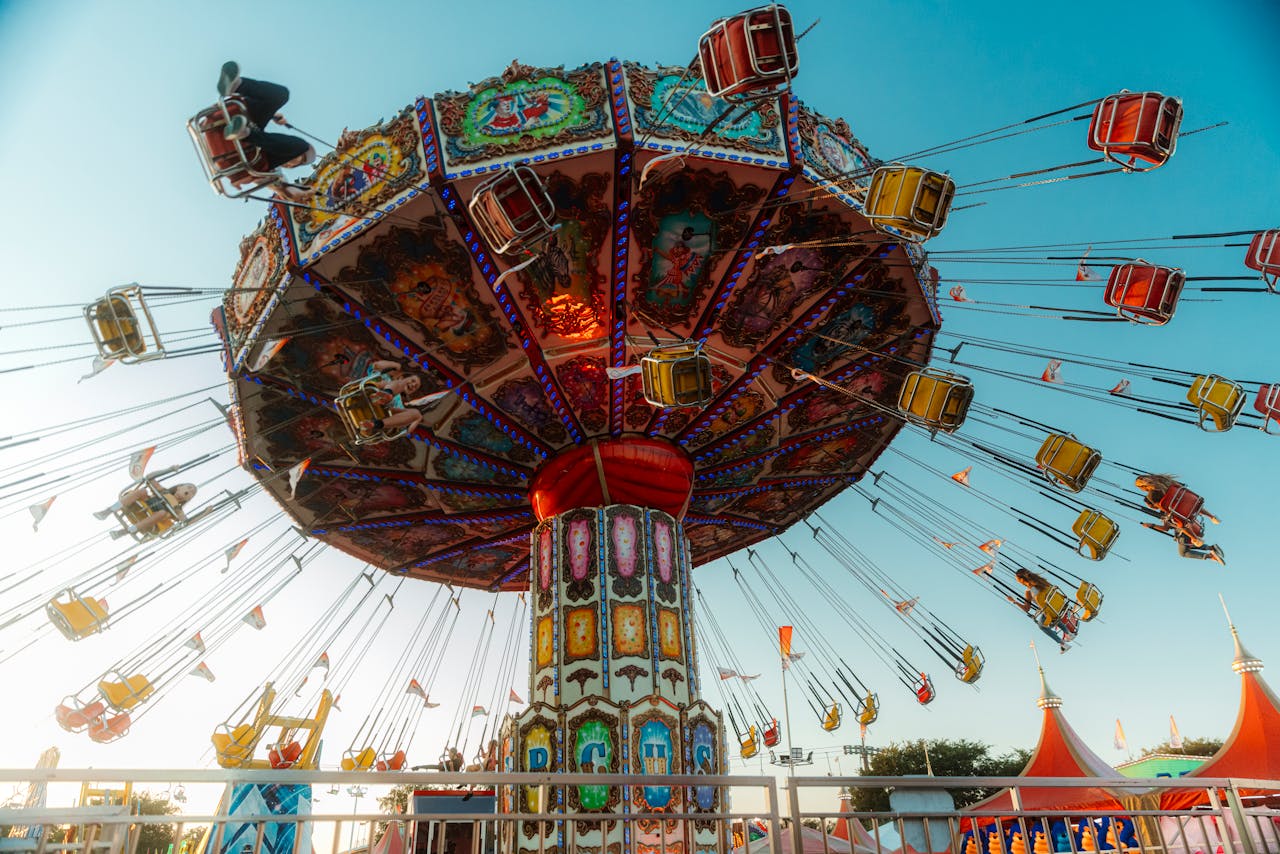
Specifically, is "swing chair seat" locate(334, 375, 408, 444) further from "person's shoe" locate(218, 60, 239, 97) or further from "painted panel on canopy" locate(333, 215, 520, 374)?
"person's shoe" locate(218, 60, 239, 97)

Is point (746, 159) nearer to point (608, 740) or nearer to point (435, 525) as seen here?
point (608, 740)

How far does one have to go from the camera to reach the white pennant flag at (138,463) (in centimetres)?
1033

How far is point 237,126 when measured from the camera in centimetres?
705

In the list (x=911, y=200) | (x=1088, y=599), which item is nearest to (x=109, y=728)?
(x=911, y=200)

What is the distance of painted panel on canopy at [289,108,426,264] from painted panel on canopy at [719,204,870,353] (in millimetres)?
4316

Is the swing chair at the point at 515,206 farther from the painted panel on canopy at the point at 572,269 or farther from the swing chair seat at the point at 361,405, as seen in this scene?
the swing chair seat at the point at 361,405

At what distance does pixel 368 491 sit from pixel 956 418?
922 cm

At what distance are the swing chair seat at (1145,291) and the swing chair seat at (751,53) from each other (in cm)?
479

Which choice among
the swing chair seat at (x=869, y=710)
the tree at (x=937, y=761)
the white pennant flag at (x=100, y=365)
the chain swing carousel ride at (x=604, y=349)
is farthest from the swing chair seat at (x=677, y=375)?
the tree at (x=937, y=761)

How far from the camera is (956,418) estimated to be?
935 centimetres

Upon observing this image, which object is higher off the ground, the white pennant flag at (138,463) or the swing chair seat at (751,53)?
the swing chair seat at (751,53)

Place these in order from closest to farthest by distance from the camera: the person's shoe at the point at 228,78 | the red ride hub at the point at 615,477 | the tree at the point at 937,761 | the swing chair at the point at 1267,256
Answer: the person's shoe at the point at 228,78 → the swing chair at the point at 1267,256 → the red ride hub at the point at 615,477 → the tree at the point at 937,761

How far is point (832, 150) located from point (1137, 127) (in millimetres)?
3373

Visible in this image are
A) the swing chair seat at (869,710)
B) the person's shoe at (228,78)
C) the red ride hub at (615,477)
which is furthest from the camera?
the swing chair seat at (869,710)
